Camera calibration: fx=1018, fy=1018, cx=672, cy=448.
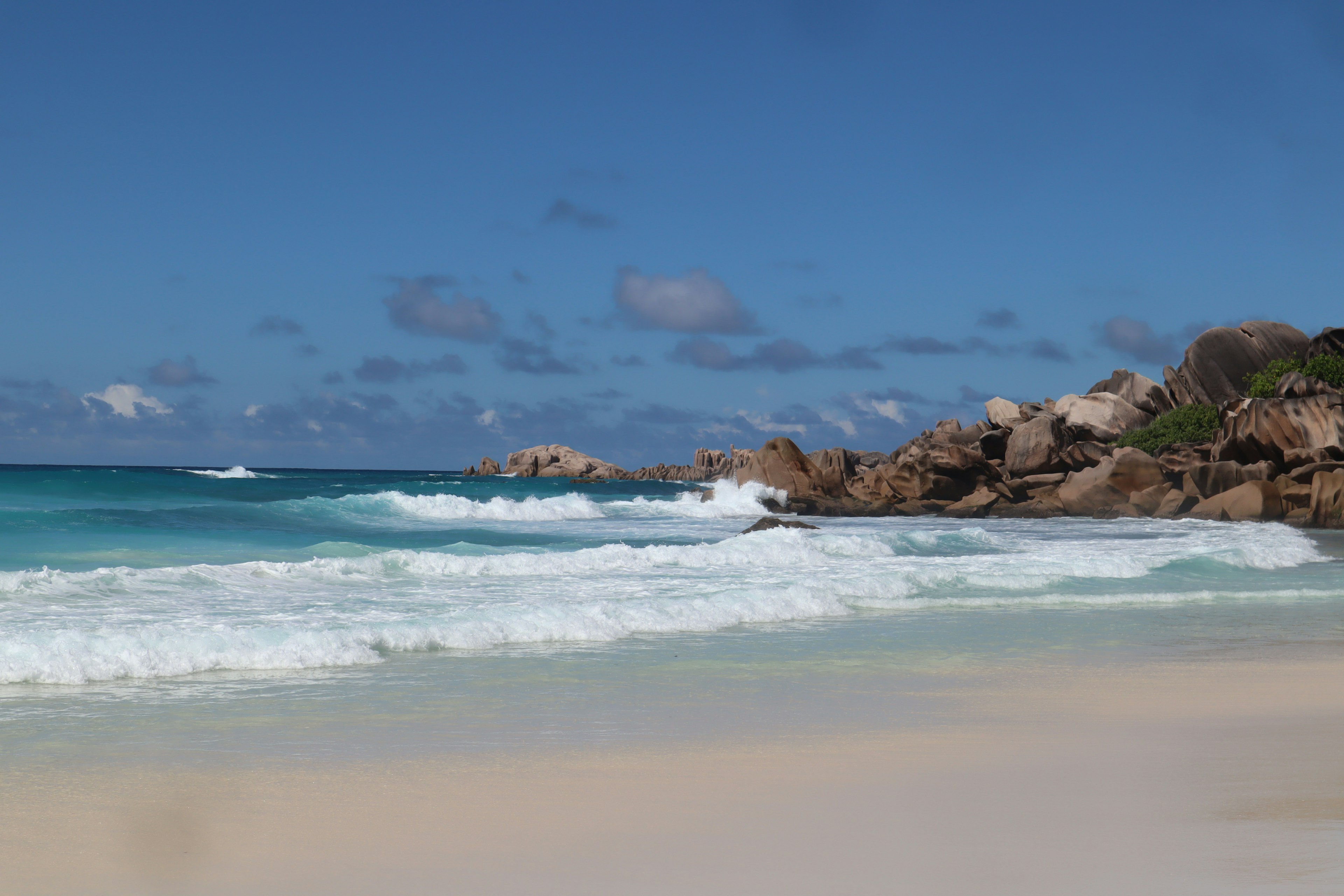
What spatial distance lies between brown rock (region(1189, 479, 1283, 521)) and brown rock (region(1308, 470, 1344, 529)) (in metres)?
1.22

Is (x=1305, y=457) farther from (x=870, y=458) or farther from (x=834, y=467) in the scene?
(x=870, y=458)

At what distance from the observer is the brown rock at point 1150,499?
108 feet

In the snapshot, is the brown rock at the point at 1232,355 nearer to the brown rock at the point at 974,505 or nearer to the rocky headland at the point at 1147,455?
the rocky headland at the point at 1147,455

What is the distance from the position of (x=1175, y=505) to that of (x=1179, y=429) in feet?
47.0

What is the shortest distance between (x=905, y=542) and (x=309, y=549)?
1264cm

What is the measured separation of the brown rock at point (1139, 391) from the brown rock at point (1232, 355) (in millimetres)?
2951

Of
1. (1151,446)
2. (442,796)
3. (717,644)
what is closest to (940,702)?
(717,644)

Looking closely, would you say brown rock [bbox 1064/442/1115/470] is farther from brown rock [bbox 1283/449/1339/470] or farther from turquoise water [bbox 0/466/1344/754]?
turquoise water [bbox 0/466/1344/754]

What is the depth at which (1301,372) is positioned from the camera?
138 feet

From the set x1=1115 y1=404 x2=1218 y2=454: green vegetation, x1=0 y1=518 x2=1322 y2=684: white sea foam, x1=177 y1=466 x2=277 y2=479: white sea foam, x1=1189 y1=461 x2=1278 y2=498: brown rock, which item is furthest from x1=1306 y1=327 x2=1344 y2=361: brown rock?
x1=177 y1=466 x2=277 y2=479: white sea foam

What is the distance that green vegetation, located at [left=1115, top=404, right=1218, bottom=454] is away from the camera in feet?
143

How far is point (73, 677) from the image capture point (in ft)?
25.5

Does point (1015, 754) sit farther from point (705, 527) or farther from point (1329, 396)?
point (1329, 396)

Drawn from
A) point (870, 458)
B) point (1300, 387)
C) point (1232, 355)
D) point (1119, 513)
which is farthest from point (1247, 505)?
point (870, 458)
